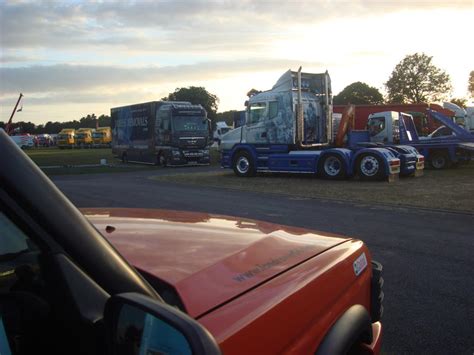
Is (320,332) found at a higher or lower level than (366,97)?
lower

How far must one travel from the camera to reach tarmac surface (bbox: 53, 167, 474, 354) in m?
3.79

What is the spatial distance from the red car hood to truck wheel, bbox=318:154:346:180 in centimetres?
1375

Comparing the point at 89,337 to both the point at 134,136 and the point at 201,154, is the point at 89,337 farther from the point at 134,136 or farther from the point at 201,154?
the point at 134,136

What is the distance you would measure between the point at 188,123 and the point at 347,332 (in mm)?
23755

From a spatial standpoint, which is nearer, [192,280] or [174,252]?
[192,280]

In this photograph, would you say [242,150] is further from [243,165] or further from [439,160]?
[439,160]

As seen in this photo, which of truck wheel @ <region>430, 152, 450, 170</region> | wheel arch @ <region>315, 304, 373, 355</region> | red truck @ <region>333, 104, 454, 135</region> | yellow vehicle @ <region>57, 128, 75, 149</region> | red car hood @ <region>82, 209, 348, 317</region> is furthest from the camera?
yellow vehicle @ <region>57, 128, 75, 149</region>

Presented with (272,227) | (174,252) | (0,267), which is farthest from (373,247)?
(0,267)

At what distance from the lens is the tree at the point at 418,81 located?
65000 millimetres

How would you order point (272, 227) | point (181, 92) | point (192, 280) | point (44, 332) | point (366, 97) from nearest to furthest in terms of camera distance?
point (44, 332) < point (192, 280) < point (272, 227) < point (366, 97) < point (181, 92)

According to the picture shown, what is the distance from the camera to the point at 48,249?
1.15 meters

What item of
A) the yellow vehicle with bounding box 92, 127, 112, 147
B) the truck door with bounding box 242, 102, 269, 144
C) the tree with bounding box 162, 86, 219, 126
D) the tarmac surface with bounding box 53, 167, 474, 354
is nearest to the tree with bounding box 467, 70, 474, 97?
the tree with bounding box 162, 86, 219, 126

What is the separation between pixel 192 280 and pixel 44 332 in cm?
46

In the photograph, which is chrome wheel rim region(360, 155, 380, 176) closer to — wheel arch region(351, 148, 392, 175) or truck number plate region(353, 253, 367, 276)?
wheel arch region(351, 148, 392, 175)
